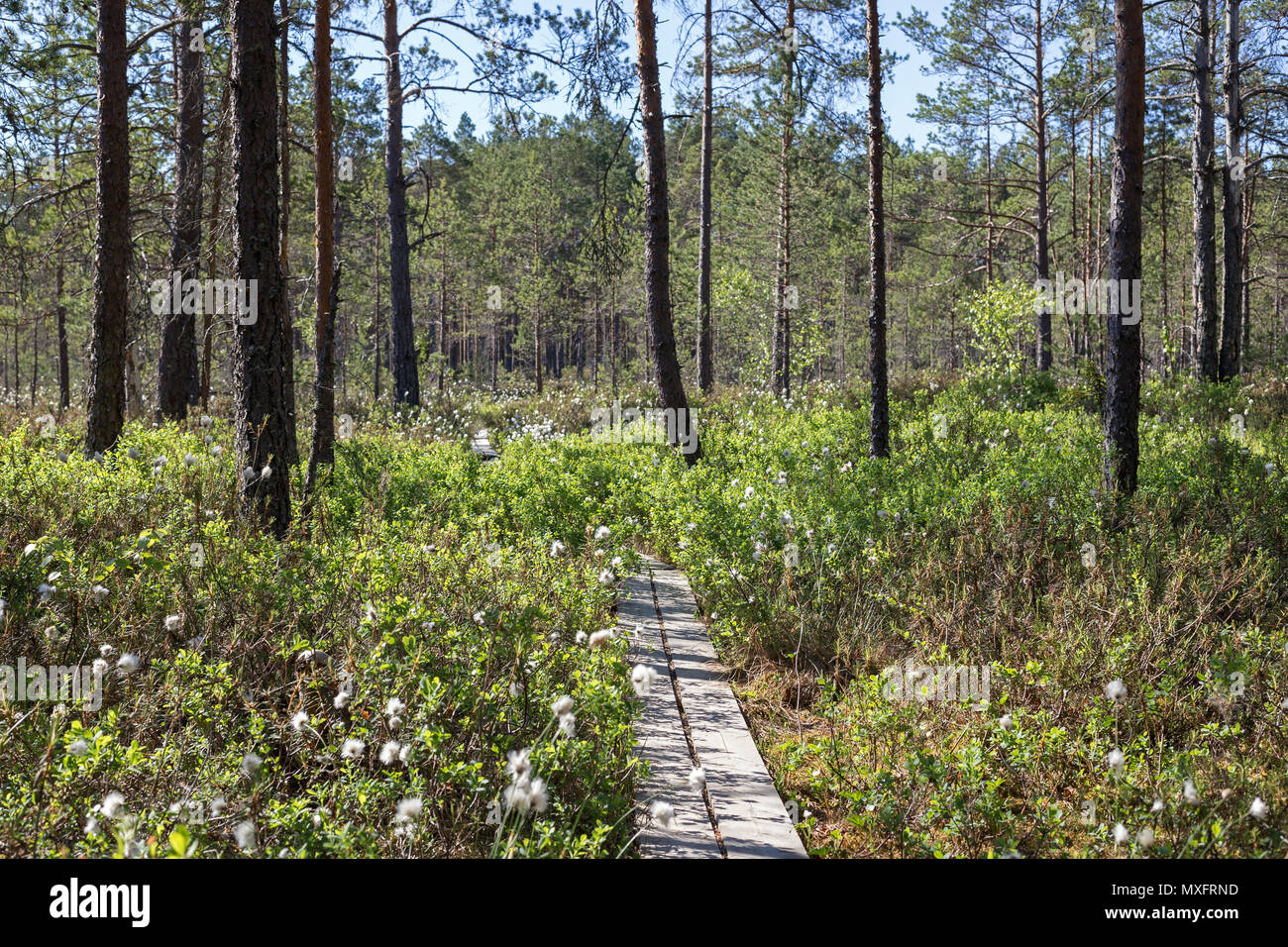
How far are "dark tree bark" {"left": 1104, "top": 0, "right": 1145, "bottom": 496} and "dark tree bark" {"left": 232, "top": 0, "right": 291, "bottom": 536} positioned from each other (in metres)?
6.49

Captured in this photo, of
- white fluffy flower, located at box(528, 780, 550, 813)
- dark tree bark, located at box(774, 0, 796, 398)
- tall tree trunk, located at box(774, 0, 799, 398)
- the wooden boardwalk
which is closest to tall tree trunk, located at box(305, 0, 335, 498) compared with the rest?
the wooden boardwalk

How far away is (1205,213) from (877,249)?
8.55 metres

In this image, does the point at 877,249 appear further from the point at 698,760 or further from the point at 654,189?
the point at 698,760

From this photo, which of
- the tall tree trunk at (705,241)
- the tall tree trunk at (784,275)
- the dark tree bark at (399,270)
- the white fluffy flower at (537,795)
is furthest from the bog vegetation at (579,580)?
the tall tree trunk at (784,275)

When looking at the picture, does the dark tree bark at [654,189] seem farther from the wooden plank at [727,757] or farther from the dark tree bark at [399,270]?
the dark tree bark at [399,270]

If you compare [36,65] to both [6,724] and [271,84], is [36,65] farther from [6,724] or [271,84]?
[6,724]

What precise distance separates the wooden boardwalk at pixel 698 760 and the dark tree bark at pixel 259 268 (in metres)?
2.79

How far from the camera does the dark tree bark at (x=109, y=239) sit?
8.21m

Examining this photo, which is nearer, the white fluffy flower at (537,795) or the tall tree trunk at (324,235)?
the white fluffy flower at (537,795)

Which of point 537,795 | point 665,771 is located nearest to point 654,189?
point 665,771

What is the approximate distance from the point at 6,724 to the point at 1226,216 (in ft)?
63.9

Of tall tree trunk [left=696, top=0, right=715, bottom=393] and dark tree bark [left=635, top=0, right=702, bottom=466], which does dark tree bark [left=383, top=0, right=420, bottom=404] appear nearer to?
tall tree trunk [left=696, top=0, right=715, bottom=393]

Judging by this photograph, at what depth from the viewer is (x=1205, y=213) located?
45.7 feet

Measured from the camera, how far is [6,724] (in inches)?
113
